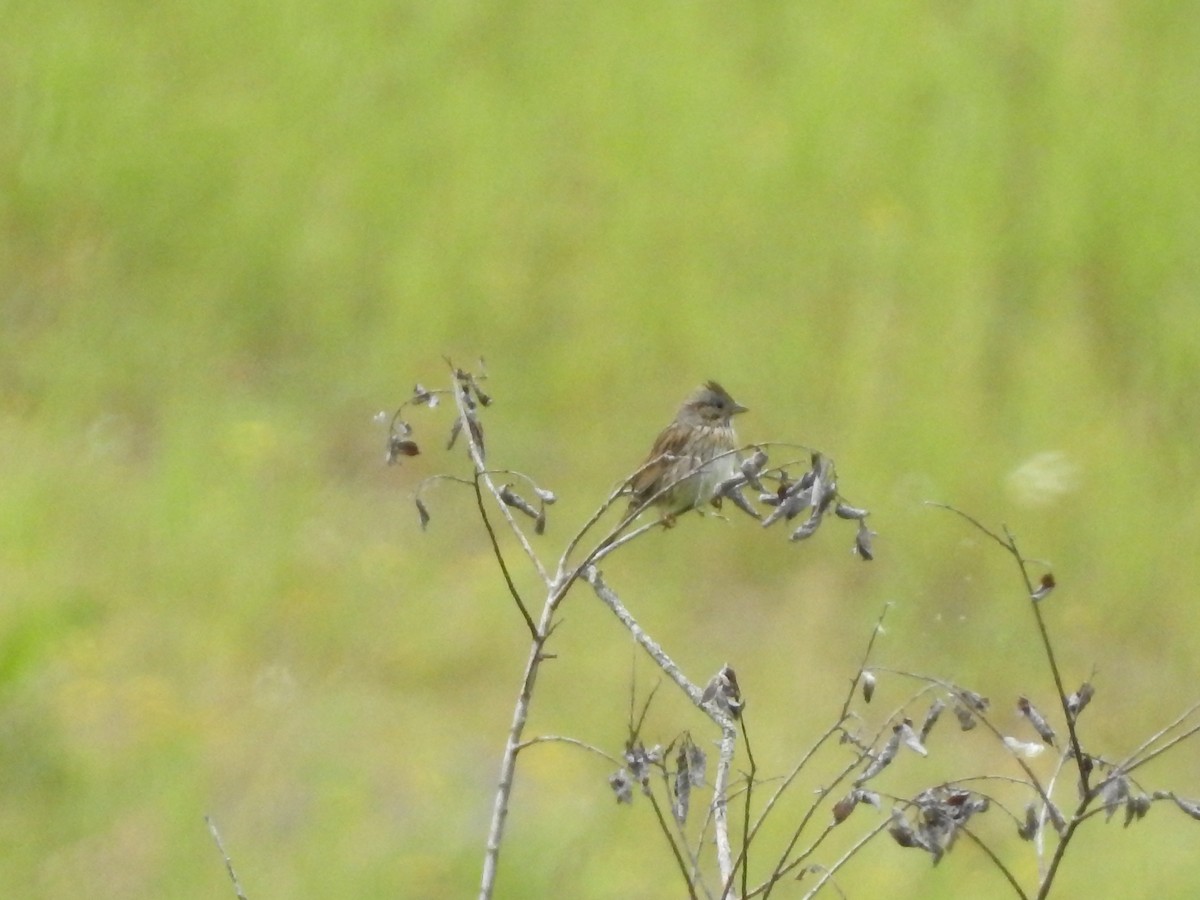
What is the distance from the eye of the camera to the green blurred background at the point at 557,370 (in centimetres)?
545

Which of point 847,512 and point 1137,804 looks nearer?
point 1137,804

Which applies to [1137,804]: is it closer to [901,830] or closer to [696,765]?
[901,830]

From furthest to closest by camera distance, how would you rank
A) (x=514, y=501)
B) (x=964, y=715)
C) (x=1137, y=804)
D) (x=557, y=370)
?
(x=557, y=370), (x=514, y=501), (x=964, y=715), (x=1137, y=804)

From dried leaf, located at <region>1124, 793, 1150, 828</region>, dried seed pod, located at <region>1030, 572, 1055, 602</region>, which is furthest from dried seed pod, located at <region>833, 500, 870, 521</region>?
dried leaf, located at <region>1124, 793, 1150, 828</region>

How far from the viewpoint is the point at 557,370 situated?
6.96 meters

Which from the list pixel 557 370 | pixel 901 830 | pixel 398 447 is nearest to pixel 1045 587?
pixel 901 830

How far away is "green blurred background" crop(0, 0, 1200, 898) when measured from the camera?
5.45 metres

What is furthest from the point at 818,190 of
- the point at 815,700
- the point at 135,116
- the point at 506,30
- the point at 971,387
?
the point at 135,116

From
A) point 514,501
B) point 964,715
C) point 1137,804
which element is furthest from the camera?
point 514,501

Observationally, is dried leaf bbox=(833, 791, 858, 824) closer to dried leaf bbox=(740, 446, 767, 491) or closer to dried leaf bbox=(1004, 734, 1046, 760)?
dried leaf bbox=(1004, 734, 1046, 760)

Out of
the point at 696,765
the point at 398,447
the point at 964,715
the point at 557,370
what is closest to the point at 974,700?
the point at 964,715

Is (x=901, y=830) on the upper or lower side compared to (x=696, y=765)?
lower

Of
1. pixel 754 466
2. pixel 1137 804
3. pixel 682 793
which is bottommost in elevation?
pixel 1137 804

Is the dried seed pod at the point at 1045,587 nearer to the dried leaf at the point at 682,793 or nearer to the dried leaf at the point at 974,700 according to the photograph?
the dried leaf at the point at 974,700
